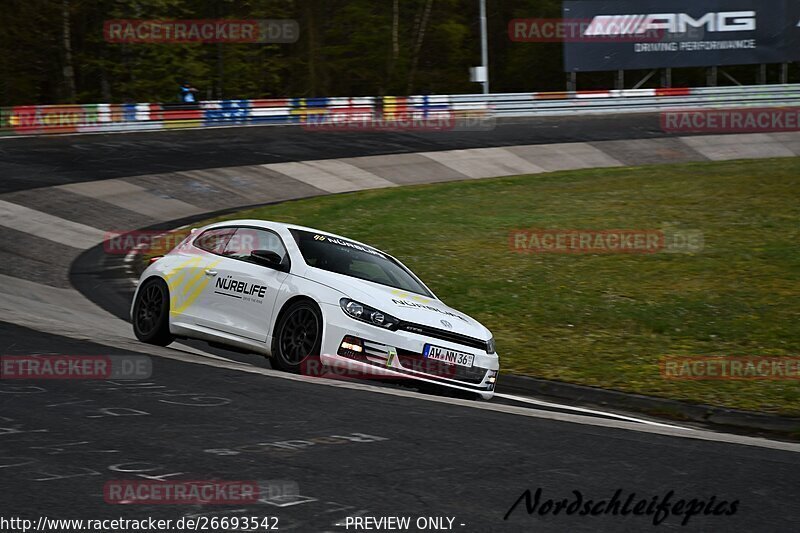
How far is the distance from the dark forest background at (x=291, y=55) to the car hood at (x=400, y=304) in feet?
145

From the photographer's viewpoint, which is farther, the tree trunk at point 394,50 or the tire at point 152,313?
the tree trunk at point 394,50

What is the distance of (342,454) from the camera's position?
6.32 metres

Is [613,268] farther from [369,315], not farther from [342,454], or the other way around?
[342,454]

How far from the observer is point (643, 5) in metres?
44.6

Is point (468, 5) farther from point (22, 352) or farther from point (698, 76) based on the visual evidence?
point (22, 352)

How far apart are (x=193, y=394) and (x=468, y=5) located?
209ft

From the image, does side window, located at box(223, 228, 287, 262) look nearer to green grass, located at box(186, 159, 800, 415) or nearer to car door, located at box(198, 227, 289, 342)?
car door, located at box(198, 227, 289, 342)

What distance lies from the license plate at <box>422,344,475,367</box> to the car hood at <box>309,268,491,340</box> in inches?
8.1

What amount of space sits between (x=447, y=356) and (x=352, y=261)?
5.30 feet

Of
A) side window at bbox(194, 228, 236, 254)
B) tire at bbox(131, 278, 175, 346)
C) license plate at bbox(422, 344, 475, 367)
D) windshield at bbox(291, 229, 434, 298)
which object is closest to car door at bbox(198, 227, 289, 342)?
side window at bbox(194, 228, 236, 254)

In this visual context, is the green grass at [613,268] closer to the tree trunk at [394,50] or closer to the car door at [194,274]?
the car door at [194,274]

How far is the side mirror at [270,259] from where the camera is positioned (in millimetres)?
9930

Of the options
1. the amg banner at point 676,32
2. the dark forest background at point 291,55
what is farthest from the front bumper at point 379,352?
the dark forest background at point 291,55

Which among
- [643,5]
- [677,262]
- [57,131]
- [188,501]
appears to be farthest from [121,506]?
[643,5]
